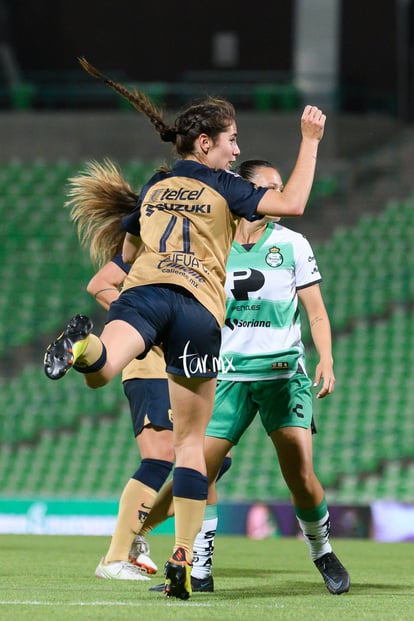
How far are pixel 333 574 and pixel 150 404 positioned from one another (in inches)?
55.1

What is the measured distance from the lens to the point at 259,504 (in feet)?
36.1

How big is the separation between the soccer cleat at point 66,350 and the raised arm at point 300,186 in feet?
2.82

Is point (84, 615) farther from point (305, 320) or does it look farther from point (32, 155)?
point (32, 155)

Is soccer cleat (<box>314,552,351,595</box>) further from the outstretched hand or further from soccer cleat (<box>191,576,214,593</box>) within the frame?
the outstretched hand

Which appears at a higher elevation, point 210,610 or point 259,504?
point 259,504

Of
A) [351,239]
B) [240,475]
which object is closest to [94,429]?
[240,475]

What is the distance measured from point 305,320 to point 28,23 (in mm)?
10716

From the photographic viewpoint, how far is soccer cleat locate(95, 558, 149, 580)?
5.75 metres

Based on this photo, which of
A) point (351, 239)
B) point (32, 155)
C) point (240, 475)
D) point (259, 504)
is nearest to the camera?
point (259, 504)

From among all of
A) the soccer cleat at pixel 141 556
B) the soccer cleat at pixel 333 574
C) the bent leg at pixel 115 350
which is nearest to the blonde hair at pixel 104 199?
the soccer cleat at pixel 141 556

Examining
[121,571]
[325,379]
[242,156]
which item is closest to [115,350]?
[325,379]

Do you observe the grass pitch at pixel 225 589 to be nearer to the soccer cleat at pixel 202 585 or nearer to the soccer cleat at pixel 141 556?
the soccer cleat at pixel 202 585

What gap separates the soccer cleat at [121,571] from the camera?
5754mm

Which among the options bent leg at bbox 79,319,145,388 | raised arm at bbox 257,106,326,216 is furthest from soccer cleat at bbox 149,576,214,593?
raised arm at bbox 257,106,326,216
